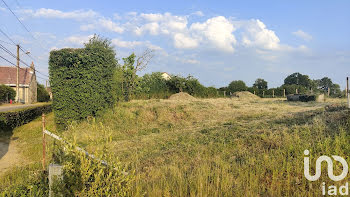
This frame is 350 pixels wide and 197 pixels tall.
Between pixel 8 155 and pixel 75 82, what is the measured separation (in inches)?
133

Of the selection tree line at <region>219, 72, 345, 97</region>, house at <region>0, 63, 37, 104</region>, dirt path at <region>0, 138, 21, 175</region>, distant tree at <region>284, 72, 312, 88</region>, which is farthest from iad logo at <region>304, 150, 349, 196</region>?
distant tree at <region>284, 72, 312, 88</region>

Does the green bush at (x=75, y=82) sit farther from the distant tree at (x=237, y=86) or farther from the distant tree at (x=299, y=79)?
the distant tree at (x=299, y=79)

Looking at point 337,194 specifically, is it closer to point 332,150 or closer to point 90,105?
point 332,150

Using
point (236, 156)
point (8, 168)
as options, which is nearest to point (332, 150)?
point (236, 156)

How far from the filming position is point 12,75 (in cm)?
3198

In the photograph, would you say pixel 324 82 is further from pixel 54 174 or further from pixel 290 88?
pixel 54 174

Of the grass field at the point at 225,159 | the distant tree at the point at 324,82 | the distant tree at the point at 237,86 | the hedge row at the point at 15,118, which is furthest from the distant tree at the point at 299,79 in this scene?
the hedge row at the point at 15,118

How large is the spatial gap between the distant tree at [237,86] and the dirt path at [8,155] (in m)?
29.8

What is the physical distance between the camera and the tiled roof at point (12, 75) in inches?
1204

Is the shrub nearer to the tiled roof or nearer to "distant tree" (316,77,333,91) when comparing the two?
the tiled roof

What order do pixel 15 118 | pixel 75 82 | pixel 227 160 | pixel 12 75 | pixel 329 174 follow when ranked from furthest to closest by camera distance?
pixel 12 75 → pixel 15 118 → pixel 75 82 → pixel 227 160 → pixel 329 174

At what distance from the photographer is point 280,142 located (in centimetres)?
468

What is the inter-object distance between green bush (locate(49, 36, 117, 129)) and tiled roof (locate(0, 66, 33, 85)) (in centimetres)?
2627

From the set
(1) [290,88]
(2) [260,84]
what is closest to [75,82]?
(1) [290,88]
